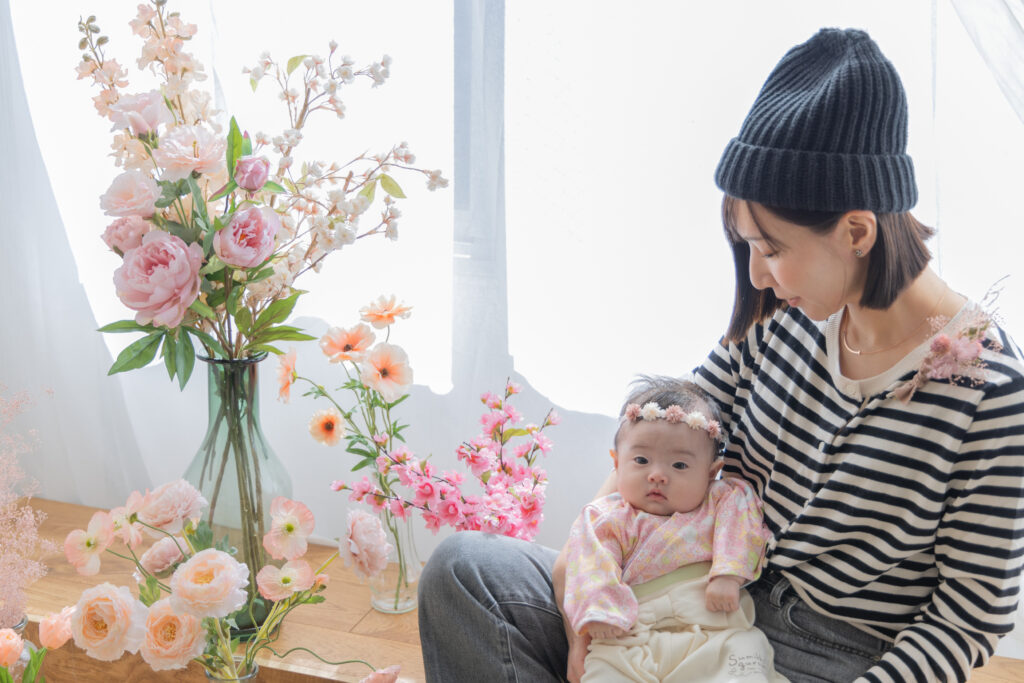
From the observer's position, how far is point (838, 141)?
1.07 meters

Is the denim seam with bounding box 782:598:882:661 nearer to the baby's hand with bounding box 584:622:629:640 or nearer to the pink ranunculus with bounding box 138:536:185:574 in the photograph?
the baby's hand with bounding box 584:622:629:640

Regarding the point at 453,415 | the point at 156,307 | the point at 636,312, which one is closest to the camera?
the point at 156,307

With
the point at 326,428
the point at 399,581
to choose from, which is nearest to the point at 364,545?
the point at 326,428

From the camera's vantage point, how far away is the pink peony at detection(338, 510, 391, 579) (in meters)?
1.45

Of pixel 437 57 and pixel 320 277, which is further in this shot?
pixel 320 277

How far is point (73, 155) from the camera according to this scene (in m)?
2.11

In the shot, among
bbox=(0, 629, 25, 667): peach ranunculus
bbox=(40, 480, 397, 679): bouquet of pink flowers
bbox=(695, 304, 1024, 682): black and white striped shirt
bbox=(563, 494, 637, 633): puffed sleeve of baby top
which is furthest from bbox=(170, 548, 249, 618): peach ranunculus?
bbox=(695, 304, 1024, 682): black and white striped shirt

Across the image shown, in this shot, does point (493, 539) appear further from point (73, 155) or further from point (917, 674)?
point (73, 155)

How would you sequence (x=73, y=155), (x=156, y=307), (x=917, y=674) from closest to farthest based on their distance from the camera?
(x=917, y=674) < (x=156, y=307) < (x=73, y=155)

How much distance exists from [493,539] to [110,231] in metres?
0.74

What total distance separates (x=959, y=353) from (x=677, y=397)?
0.42 metres

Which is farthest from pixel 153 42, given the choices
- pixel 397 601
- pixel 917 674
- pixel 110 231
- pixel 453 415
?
pixel 917 674

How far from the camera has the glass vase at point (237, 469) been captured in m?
1.57

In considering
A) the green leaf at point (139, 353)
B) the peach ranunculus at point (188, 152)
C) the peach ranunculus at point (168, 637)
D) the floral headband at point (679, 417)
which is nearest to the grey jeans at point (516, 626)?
the floral headband at point (679, 417)
